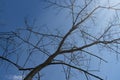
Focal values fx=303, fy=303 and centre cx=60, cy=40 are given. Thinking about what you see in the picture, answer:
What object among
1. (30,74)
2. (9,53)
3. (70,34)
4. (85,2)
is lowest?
(30,74)

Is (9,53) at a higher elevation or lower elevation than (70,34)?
lower

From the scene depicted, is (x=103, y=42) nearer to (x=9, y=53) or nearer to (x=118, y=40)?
(x=118, y=40)

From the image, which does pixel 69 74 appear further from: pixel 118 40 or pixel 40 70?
pixel 118 40

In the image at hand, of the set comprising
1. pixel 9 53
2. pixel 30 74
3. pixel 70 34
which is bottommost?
pixel 30 74

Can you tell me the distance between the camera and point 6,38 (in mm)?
8586

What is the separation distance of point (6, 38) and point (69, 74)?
206cm

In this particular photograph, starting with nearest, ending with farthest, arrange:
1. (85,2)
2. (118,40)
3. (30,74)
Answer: (30,74) → (118,40) → (85,2)

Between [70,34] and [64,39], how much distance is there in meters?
0.30

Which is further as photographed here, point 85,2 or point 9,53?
point 85,2

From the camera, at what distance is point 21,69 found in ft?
28.7

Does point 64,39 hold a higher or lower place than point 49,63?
higher

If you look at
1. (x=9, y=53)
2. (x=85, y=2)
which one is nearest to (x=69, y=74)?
(x=9, y=53)

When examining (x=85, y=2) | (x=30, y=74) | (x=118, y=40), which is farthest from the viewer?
(x=85, y=2)

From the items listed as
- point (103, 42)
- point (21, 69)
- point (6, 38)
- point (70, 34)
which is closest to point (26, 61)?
point (21, 69)
